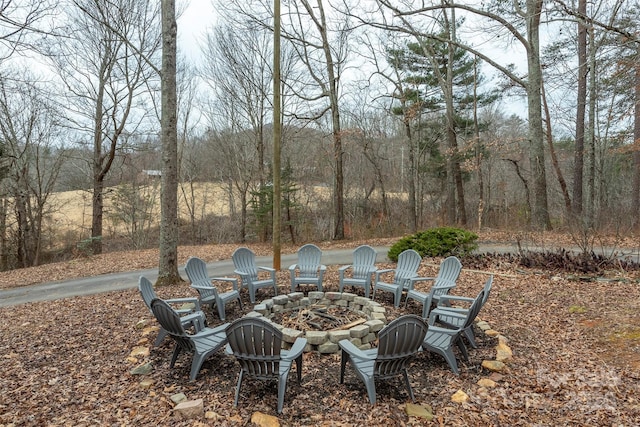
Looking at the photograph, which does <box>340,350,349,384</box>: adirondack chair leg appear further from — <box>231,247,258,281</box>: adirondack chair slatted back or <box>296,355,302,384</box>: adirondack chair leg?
<box>231,247,258,281</box>: adirondack chair slatted back

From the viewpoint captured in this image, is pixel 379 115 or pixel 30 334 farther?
pixel 379 115

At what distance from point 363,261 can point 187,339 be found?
3.52 m

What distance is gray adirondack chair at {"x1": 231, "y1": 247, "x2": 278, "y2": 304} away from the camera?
578cm

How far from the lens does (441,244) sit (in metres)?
8.55

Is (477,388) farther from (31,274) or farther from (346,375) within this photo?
(31,274)

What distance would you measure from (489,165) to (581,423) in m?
20.5

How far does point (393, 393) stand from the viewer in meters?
3.17

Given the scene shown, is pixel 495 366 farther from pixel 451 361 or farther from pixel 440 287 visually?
pixel 440 287

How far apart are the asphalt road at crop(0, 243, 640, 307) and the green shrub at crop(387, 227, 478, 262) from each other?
0.72 metres

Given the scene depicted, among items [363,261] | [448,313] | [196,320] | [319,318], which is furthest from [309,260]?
[448,313]

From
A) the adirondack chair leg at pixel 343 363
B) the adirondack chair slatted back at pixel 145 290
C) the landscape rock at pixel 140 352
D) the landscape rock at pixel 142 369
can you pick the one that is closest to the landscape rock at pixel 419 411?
the adirondack chair leg at pixel 343 363

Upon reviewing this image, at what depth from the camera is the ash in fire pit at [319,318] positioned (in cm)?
443

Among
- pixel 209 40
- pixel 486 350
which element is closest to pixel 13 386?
pixel 486 350

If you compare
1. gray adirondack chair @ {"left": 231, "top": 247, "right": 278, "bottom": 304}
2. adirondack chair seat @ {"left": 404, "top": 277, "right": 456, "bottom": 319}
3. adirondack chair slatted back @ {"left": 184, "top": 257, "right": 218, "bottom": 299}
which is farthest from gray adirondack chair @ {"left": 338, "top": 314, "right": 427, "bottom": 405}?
gray adirondack chair @ {"left": 231, "top": 247, "right": 278, "bottom": 304}
